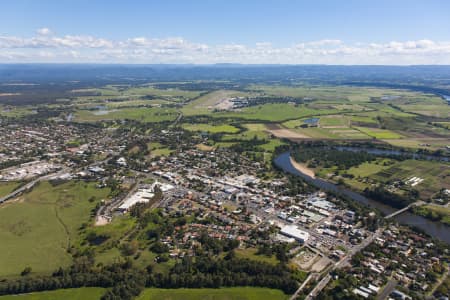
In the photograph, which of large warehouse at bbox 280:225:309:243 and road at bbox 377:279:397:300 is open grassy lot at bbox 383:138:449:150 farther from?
road at bbox 377:279:397:300

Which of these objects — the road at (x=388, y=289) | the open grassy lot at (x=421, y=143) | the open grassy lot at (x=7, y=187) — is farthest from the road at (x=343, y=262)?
the open grassy lot at (x=421, y=143)

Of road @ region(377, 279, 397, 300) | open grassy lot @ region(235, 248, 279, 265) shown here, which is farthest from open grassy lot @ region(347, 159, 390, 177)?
open grassy lot @ region(235, 248, 279, 265)

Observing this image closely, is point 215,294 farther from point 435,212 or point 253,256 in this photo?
point 435,212

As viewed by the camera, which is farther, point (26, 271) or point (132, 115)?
point (132, 115)

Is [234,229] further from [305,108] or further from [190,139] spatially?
[305,108]

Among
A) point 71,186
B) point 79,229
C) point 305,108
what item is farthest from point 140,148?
Answer: point 305,108

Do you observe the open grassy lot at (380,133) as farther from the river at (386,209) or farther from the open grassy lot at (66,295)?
the open grassy lot at (66,295)

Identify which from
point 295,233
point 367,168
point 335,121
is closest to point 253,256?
point 295,233

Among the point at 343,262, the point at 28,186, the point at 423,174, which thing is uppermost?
the point at 423,174
